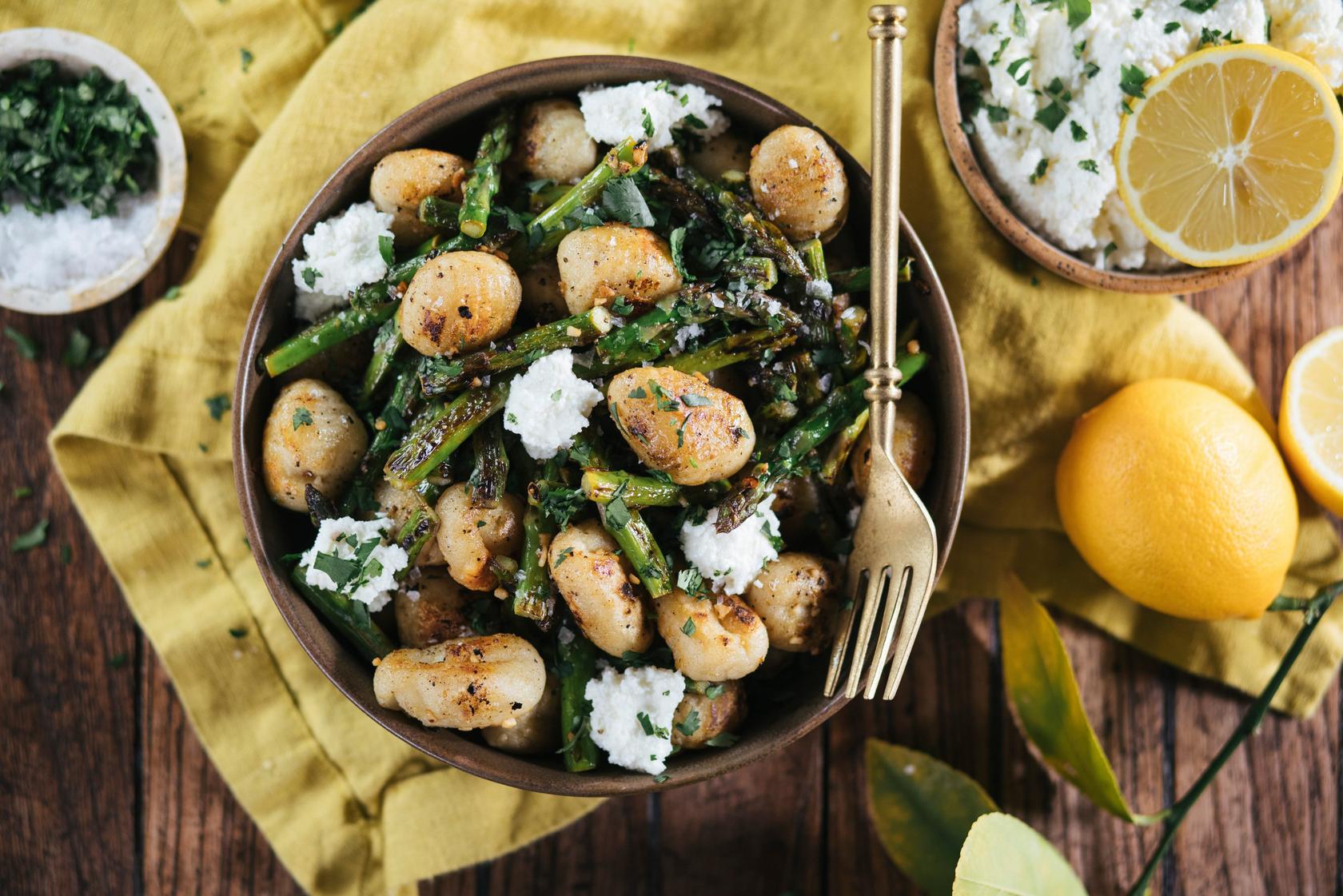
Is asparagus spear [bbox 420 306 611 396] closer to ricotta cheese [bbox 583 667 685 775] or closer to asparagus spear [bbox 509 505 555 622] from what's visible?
asparagus spear [bbox 509 505 555 622]

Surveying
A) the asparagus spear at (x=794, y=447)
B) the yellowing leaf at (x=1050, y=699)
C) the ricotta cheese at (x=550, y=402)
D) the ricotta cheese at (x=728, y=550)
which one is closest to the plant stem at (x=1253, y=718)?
the yellowing leaf at (x=1050, y=699)

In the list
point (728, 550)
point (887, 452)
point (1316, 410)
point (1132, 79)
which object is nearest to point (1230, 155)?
point (1132, 79)

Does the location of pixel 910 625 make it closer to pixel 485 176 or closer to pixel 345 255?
pixel 485 176

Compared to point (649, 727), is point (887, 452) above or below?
above

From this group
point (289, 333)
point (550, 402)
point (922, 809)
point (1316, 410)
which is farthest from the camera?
point (922, 809)

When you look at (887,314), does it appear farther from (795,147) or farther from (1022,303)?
(1022,303)

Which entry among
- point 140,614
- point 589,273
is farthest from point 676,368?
point 140,614
